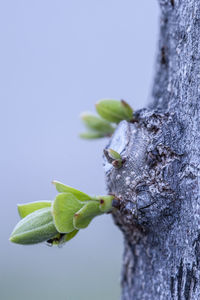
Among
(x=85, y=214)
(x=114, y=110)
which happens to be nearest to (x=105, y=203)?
(x=85, y=214)

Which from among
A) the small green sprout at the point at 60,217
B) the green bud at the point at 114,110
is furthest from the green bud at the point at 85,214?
the green bud at the point at 114,110

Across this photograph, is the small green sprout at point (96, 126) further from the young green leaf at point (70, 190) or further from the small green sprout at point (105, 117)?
the young green leaf at point (70, 190)

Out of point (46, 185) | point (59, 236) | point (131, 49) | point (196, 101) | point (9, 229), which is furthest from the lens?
point (131, 49)

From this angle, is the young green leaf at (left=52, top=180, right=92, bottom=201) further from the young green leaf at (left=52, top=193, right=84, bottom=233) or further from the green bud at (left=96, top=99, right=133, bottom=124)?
the green bud at (left=96, top=99, right=133, bottom=124)

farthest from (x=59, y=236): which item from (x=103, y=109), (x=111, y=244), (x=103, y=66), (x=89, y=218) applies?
(x=103, y=66)

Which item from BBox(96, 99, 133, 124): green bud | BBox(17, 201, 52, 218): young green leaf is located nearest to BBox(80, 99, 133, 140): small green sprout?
BBox(96, 99, 133, 124): green bud

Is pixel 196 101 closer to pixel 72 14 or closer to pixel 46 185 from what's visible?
pixel 46 185

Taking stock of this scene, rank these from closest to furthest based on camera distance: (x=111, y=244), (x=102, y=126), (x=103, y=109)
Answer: (x=103, y=109)
(x=102, y=126)
(x=111, y=244)
